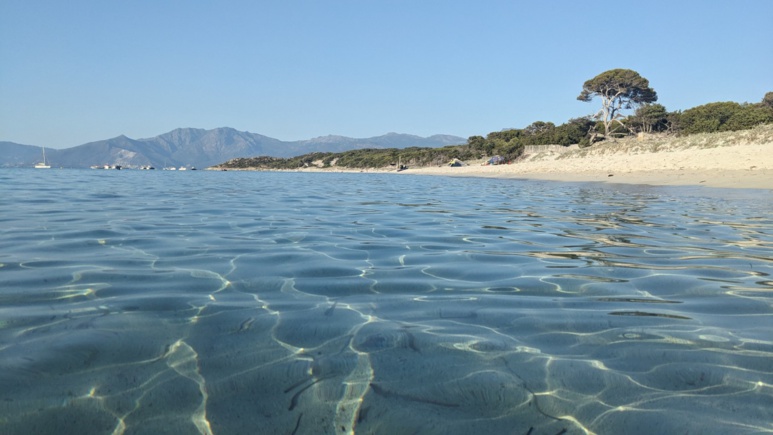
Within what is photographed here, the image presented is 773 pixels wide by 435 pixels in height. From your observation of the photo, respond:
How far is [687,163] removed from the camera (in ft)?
75.5

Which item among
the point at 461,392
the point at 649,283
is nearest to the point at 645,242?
the point at 649,283

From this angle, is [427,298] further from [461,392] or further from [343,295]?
[461,392]

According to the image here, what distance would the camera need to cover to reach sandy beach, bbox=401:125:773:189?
1856 cm

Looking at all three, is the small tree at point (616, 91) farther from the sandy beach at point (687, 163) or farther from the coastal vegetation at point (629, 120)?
the sandy beach at point (687, 163)

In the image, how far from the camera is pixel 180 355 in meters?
2.55

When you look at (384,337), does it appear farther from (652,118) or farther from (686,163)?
(652,118)

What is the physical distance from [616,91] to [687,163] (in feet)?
124

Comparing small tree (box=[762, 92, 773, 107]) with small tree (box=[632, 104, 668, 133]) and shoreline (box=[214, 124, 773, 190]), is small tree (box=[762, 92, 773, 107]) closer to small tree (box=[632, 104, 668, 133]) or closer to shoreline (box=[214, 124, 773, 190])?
small tree (box=[632, 104, 668, 133])

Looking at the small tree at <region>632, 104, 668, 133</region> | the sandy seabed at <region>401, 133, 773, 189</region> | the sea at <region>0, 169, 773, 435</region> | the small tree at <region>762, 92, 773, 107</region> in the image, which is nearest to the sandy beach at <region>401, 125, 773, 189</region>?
the sandy seabed at <region>401, 133, 773, 189</region>

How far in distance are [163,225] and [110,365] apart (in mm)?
5594

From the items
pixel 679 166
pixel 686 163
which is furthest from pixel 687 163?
pixel 679 166

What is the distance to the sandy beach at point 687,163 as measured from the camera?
18.6 metres

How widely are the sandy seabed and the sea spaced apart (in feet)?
48.9

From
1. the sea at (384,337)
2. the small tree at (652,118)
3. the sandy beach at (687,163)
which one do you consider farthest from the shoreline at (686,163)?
the small tree at (652,118)
